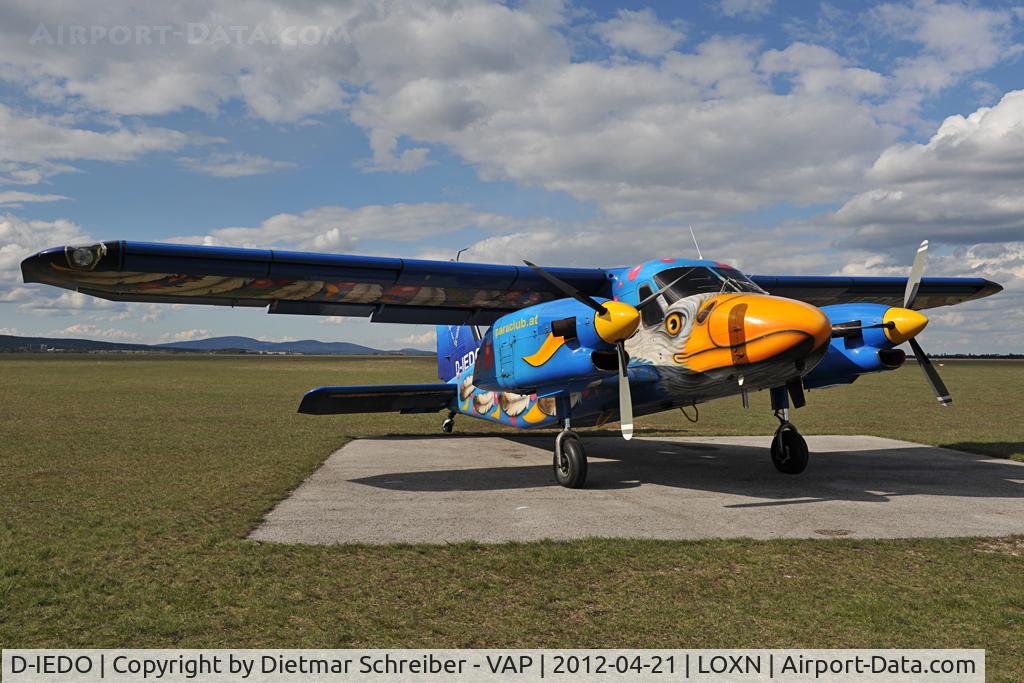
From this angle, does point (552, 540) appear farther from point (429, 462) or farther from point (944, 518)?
point (429, 462)

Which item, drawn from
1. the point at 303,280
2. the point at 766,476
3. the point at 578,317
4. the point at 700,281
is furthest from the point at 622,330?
the point at 303,280

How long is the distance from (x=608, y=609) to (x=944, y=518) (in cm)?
535

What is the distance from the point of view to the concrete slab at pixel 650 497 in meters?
7.64

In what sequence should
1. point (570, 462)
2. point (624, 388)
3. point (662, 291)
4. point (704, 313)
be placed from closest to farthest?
point (704, 313) → point (624, 388) → point (662, 291) → point (570, 462)

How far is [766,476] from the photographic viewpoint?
1152cm

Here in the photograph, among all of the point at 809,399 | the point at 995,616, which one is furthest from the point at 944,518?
the point at 809,399

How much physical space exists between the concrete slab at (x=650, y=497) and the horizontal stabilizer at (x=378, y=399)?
0.96 meters

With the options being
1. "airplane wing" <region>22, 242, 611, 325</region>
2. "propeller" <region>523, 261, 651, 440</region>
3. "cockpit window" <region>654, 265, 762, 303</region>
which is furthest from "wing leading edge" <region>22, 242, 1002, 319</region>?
"propeller" <region>523, 261, 651, 440</region>

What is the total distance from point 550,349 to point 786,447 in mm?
4571

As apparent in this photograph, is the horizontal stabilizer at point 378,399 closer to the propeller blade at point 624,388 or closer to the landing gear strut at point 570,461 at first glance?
the landing gear strut at point 570,461

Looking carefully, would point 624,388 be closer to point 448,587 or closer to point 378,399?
point 448,587

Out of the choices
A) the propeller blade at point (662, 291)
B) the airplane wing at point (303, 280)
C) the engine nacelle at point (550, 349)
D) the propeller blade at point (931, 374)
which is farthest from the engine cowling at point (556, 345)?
the propeller blade at point (931, 374)

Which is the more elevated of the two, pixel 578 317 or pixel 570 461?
pixel 578 317

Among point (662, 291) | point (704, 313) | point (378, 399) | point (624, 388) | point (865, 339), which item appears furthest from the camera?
point (378, 399)
